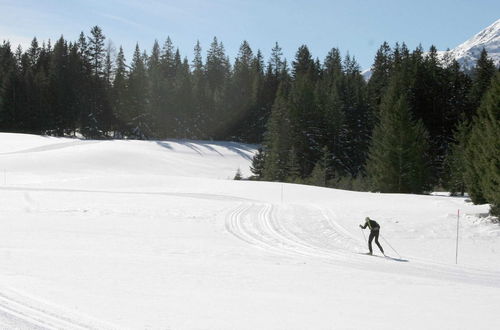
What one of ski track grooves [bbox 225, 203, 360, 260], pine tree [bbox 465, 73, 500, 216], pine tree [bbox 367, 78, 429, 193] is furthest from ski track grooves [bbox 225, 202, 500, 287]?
pine tree [bbox 367, 78, 429, 193]

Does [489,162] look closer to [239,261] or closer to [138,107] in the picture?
[239,261]

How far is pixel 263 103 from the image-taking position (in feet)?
299

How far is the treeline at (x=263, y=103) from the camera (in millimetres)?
61281

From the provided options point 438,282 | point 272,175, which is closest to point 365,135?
point 272,175

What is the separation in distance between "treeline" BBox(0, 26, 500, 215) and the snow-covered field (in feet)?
63.3

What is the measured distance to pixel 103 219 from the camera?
76.1 feet

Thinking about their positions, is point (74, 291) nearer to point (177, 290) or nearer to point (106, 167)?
point (177, 290)

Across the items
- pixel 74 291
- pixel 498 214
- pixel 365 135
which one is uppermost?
pixel 365 135

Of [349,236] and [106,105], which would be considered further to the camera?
[106,105]

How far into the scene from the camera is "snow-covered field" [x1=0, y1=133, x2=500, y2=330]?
8.62 metres

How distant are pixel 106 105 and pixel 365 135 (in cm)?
4313

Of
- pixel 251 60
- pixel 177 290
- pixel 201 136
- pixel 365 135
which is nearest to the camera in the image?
pixel 177 290

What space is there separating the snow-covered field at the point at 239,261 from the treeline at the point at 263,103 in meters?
19.3

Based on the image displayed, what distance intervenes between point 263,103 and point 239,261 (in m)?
78.4
